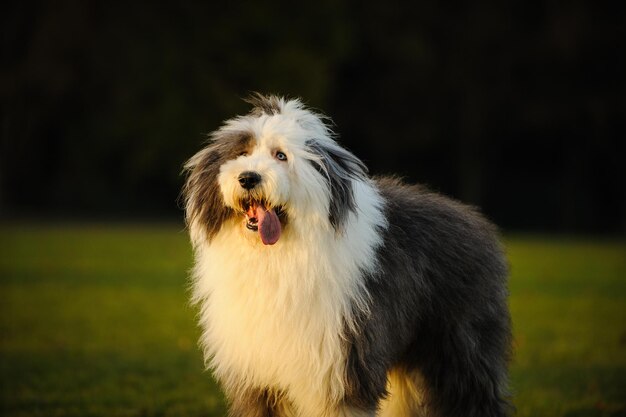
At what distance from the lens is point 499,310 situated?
6266 mm

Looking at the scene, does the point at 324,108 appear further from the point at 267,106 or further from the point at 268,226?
the point at 268,226

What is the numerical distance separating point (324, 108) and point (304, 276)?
86.8 ft

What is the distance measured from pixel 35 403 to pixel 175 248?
49.0ft

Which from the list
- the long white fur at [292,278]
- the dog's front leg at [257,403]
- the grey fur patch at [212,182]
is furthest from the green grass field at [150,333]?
the grey fur patch at [212,182]

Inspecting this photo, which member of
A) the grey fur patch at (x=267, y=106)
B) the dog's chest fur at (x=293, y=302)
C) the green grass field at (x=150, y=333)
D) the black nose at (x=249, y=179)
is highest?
the grey fur patch at (x=267, y=106)

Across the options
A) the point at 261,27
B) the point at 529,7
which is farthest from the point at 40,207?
the point at 529,7

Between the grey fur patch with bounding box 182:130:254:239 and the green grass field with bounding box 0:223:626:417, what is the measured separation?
254 centimetres

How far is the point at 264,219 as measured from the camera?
5051 millimetres

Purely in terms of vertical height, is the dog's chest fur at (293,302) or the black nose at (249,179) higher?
the black nose at (249,179)

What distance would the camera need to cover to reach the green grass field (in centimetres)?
796

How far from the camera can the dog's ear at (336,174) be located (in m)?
5.23

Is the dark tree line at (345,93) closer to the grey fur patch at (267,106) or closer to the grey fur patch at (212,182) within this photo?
the grey fur patch at (267,106)

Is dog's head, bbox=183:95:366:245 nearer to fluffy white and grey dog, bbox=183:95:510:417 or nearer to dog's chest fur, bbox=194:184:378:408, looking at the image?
fluffy white and grey dog, bbox=183:95:510:417

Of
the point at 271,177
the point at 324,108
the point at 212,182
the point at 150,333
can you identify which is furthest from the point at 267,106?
the point at 324,108
